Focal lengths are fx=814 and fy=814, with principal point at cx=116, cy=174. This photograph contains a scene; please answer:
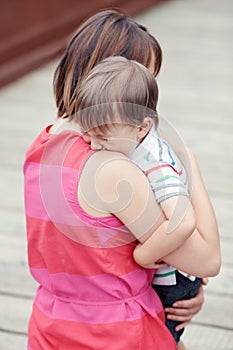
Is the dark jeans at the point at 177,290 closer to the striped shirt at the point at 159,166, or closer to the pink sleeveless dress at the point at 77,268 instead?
the pink sleeveless dress at the point at 77,268

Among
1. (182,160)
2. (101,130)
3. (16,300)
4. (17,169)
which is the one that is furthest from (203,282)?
(17,169)

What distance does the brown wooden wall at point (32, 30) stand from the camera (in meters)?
4.89

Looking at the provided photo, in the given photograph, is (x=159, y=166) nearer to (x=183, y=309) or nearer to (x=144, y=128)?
(x=144, y=128)

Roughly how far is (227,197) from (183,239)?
1.79 meters

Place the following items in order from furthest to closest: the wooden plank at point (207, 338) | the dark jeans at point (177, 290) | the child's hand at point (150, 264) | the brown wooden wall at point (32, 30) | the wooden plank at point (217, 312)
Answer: the brown wooden wall at point (32, 30) → the wooden plank at point (217, 312) → the wooden plank at point (207, 338) → the dark jeans at point (177, 290) → the child's hand at point (150, 264)

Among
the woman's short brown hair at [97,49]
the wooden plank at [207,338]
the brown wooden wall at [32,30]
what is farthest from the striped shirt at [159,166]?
the brown wooden wall at [32,30]

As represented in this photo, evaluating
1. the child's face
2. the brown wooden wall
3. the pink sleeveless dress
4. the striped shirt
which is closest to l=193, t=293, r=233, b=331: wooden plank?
the pink sleeveless dress

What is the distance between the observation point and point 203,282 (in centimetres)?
188

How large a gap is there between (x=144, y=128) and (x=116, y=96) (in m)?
0.09

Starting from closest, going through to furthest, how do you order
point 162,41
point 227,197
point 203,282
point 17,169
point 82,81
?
point 82,81 → point 203,282 → point 227,197 → point 17,169 → point 162,41

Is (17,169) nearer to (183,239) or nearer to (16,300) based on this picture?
(16,300)

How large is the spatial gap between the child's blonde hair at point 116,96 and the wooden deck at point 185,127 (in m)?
1.03

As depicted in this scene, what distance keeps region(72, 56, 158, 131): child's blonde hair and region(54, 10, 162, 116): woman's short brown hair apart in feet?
0.45

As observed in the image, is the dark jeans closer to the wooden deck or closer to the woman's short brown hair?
the woman's short brown hair
